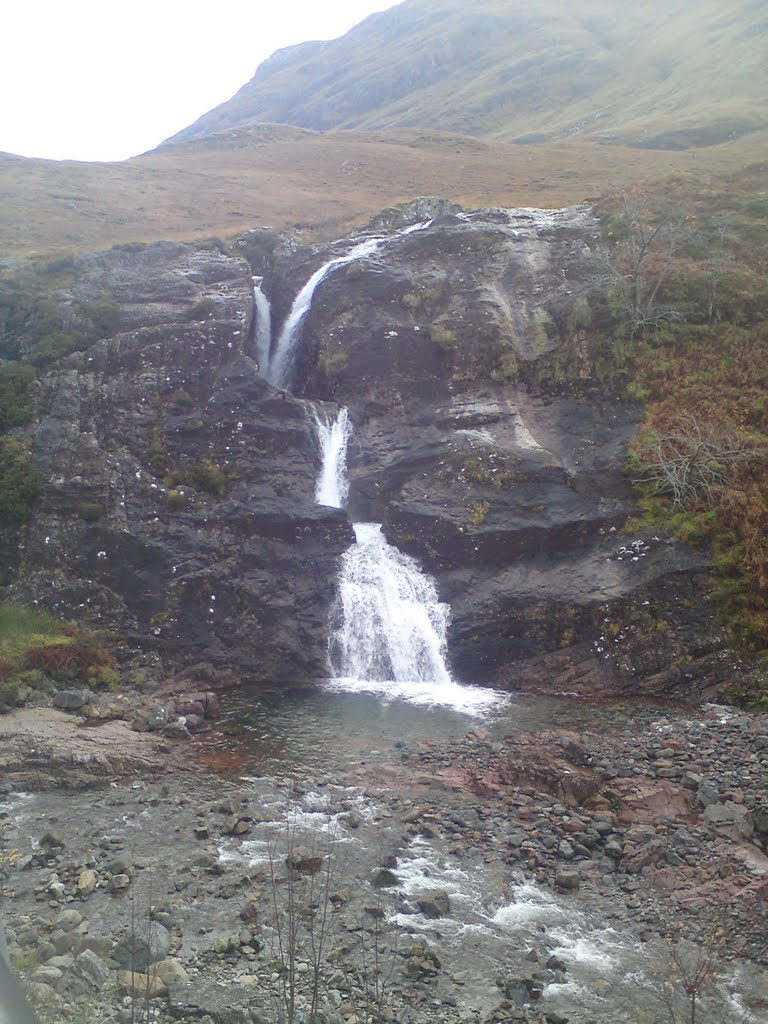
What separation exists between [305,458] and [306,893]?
1904 cm

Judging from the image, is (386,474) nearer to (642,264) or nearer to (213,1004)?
(642,264)

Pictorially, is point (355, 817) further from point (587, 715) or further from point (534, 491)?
point (534, 491)

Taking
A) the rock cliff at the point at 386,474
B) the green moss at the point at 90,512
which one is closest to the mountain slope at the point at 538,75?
the rock cliff at the point at 386,474

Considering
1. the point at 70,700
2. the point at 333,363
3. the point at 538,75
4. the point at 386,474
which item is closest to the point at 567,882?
the point at 70,700

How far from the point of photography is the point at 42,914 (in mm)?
10703

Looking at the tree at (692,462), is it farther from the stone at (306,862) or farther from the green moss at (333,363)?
the stone at (306,862)

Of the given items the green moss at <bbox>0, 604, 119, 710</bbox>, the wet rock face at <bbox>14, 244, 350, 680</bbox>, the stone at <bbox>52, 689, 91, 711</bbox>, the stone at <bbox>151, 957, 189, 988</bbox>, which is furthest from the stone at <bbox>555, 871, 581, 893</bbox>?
the green moss at <bbox>0, 604, 119, 710</bbox>

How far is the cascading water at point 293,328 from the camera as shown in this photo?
33906mm

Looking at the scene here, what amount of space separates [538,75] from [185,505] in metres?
114

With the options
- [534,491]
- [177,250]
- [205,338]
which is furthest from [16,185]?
[534,491]

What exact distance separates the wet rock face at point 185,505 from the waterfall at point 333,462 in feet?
1.78

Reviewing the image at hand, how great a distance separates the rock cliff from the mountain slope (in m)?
48.5

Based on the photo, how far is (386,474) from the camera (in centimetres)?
2834

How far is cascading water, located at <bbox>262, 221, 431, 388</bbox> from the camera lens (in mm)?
33906
